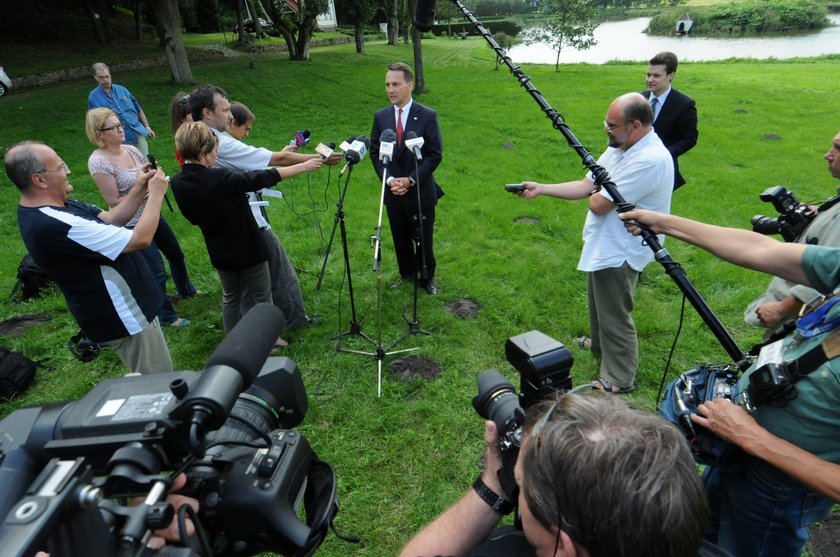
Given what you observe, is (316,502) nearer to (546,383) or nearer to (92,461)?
(92,461)

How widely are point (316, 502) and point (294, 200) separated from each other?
21.5 feet

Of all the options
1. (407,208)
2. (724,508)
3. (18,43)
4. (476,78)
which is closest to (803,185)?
(407,208)

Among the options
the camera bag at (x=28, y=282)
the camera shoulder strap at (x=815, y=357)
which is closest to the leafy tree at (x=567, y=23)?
the camera bag at (x=28, y=282)

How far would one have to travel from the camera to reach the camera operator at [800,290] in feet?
7.16

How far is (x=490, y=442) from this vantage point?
1.45 m

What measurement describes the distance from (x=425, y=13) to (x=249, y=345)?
10.1 ft

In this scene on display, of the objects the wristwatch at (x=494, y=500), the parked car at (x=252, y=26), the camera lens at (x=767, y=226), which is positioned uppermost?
the parked car at (x=252, y=26)

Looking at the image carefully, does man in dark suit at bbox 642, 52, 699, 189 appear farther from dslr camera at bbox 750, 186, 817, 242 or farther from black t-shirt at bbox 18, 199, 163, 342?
black t-shirt at bbox 18, 199, 163, 342

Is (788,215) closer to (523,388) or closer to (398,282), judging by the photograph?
(523,388)

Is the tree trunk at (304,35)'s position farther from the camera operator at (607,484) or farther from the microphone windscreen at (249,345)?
the camera operator at (607,484)

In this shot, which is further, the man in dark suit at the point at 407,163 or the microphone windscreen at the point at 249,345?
the man in dark suit at the point at 407,163

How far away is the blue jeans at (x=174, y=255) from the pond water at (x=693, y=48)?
77.9ft

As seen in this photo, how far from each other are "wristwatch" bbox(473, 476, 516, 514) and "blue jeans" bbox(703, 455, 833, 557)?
1.03 metres

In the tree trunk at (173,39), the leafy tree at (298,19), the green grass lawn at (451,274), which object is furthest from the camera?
the leafy tree at (298,19)
